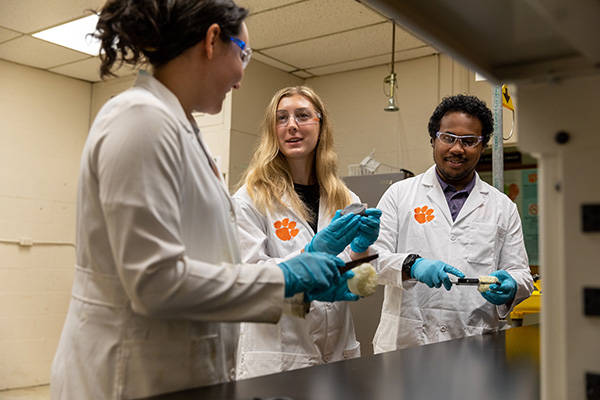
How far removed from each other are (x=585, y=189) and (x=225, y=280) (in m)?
0.57

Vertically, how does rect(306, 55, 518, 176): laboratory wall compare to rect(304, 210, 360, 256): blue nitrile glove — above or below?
above

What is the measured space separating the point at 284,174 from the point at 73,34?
111 inches

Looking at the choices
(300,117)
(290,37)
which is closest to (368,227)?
(300,117)

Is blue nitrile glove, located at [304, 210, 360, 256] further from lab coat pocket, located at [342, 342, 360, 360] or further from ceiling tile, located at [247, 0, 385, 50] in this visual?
ceiling tile, located at [247, 0, 385, 50]

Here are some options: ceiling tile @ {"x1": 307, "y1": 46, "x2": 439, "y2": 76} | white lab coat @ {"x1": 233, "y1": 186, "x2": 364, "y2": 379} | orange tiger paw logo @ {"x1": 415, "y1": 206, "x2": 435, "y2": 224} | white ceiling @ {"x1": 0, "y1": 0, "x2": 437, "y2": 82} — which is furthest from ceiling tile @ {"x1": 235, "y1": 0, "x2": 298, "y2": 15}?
white lab coat @ {"x1": 233, "y1": 186, "x2": 364, "y2": 379}

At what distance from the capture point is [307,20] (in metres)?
3.95

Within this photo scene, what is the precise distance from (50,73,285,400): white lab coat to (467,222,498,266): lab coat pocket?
1.45 meters

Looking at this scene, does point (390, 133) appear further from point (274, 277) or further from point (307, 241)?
point (274, 277)

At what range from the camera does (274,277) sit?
1.02 metres

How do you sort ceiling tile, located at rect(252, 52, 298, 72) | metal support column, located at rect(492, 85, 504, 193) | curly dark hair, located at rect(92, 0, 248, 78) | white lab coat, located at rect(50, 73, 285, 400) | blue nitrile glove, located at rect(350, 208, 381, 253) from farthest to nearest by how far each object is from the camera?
ceiling tile, located at rect(252, 52, 298, 72)
metal support column, located at rect(492, 85, 504, 193)
blue nitrile glove, located at rect(350, 208, 381, 253)
curly dark hair, located at rect(92, 0, 248, 78)
white lab coat, located at rect(50, 73, 285, 400)

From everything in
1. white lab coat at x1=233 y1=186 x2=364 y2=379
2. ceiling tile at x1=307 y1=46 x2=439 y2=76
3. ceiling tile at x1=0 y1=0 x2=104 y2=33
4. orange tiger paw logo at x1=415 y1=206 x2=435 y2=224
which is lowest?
white lab coat at x1=233 y1=186 x2=364 y2=379

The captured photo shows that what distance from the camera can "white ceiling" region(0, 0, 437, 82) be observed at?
372 centimetres

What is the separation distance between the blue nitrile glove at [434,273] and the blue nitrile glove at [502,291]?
0.14 m

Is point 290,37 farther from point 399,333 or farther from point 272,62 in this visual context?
point 399,333
